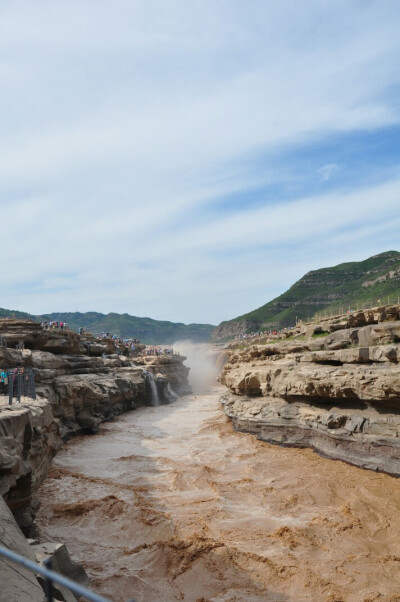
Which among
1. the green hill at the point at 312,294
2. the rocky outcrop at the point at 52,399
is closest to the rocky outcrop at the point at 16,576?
the rocky outcrop at the point at 52,399

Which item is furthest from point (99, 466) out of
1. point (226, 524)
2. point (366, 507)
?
→ point (366, 507)

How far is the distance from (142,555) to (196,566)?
134cm

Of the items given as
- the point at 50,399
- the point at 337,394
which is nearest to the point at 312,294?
the point at 50,399

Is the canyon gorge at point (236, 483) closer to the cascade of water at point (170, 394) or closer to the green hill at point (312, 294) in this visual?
the cascade of water at point (170, 394)

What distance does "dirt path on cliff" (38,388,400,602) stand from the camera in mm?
8383

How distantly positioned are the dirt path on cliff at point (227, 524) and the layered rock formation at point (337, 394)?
807mm

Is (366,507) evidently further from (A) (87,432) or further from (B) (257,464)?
(A) (87,432)

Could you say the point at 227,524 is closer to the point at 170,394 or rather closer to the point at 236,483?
the point at 236,483

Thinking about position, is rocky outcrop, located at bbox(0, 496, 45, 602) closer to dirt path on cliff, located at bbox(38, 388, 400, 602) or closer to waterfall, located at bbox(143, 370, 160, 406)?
dirt path on cliff, located at bbox(38, 388, 400, 602)

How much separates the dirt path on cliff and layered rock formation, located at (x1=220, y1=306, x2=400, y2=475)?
81 centimetres

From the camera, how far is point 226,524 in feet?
36.3

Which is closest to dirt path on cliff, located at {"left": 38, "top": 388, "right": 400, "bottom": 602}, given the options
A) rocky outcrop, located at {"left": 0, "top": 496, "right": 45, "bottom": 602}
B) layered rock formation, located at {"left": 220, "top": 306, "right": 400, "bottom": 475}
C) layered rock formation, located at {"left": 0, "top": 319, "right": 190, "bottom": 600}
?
layered rock formation, located at {"left": 220, "top": 306, "right": 400, "bottom": 475}

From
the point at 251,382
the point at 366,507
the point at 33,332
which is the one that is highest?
the point at 33,332

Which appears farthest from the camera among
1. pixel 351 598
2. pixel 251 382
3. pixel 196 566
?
pixel 251 382
